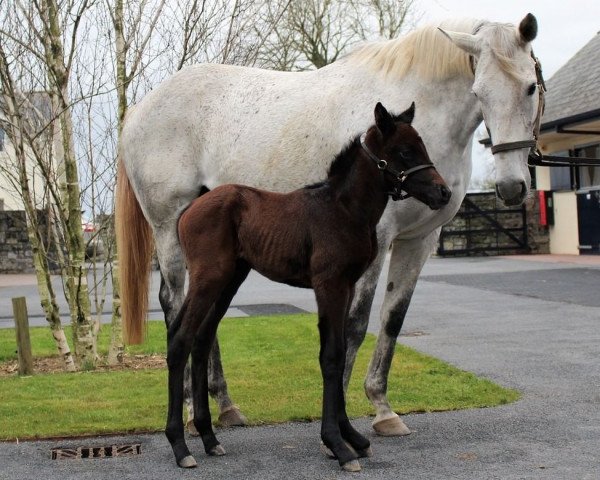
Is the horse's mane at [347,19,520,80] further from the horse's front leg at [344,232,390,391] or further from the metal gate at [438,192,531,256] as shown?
the metal gate at [438,192,531,256]

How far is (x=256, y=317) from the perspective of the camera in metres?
13.4

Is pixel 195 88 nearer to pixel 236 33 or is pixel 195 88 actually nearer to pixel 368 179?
pixel 368 179

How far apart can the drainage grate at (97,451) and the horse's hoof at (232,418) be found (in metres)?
0.68

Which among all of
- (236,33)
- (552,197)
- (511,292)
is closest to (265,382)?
(236,33)

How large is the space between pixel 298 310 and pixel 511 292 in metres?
4.02

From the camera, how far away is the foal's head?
452 cm

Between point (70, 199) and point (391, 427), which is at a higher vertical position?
point (70, 199)

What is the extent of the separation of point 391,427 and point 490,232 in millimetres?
24748

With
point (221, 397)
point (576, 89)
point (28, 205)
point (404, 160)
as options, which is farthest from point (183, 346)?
point (576, 89)

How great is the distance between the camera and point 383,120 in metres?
4.55

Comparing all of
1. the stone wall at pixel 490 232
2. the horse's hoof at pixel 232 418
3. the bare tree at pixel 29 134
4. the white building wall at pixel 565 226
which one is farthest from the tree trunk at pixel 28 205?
the stone wall at pixel 490 232

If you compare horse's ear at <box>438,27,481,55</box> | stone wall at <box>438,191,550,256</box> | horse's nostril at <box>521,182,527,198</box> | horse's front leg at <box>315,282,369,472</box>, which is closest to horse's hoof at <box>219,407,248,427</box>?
horse's front leg at <box>315,282,369,472</box>

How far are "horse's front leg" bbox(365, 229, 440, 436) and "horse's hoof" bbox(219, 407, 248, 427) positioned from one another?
85 centimetres

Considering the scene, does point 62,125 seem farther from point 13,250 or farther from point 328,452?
point 13,250
